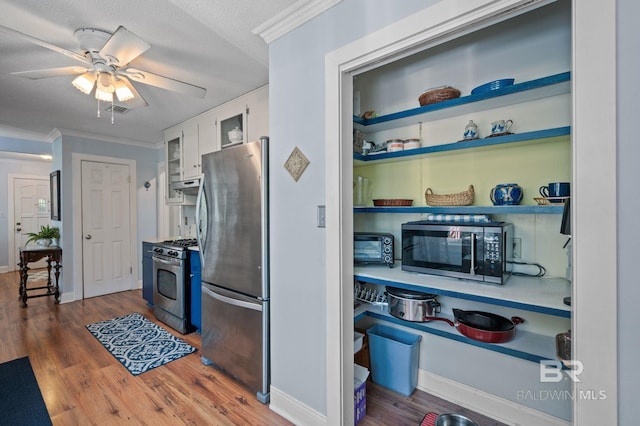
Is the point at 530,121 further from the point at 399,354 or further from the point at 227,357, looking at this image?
the point at 227,357

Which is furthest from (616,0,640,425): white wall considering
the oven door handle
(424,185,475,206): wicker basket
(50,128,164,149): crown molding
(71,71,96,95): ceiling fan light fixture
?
(50,128,164,149): crown molding

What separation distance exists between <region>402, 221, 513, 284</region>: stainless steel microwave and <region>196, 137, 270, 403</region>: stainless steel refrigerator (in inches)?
37.1

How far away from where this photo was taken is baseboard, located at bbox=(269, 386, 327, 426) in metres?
1.66

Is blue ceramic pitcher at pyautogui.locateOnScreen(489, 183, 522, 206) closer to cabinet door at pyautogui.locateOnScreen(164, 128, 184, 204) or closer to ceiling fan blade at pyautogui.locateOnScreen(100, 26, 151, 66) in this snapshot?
ceiling fan blade at pyautogui.locateOnScreen(100, 26, 151, 66)

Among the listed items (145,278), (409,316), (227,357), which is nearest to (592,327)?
(409,316)

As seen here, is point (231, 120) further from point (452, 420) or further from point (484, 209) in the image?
point (452, 420)

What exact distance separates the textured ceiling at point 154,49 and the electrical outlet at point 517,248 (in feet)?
6.08

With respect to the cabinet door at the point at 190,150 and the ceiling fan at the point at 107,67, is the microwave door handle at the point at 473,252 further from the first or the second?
the cabinet door at the point at 190,150

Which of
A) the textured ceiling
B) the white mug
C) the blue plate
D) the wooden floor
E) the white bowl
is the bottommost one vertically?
the wooden floor

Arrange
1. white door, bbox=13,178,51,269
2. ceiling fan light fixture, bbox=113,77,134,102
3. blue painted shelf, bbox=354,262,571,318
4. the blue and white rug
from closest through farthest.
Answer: blue painted shelf, bbox=354,262,571,318
ceiling fan light fixture, bbox=113,77,134,102
the blue and white rug
white door, bbox=13,178,51,269

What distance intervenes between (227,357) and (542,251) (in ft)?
7.21

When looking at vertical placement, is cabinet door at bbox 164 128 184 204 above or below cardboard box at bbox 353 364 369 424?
above

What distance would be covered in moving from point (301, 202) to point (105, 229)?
4.16 metres

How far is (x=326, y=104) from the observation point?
5.11ft
